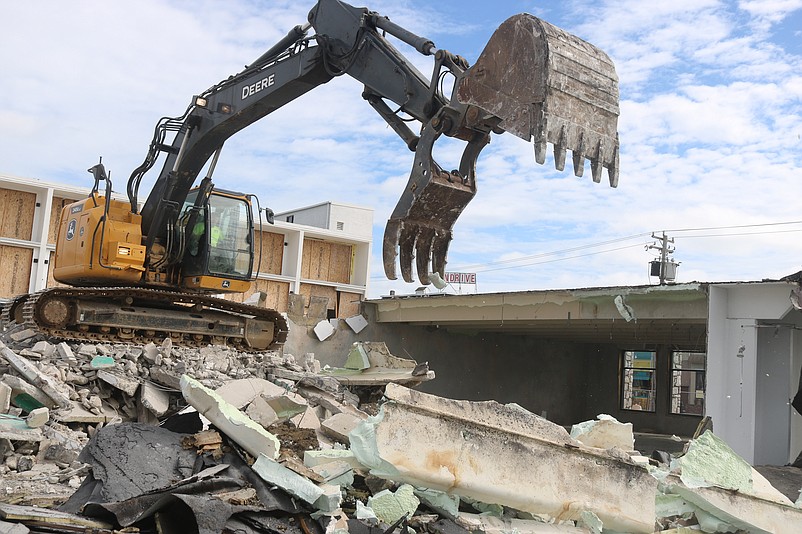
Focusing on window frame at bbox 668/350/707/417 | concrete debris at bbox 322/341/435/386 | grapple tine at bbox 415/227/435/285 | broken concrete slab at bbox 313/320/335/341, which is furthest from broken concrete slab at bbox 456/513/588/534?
window frame at bbox 668/350/707/417

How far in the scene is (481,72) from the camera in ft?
18.9

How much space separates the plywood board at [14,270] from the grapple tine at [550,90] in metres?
19.7

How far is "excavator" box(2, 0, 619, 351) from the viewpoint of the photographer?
550 centimetres

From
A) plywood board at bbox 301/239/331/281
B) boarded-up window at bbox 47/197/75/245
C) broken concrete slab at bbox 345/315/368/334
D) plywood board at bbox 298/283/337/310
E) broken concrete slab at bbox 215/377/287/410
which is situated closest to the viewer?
broken concrete slab at bbox 215/377/287/410

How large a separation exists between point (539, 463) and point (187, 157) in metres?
7.60

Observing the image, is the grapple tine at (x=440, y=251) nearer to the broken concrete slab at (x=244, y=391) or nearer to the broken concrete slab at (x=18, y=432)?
the broken concrete slab at (x=244, y=391)

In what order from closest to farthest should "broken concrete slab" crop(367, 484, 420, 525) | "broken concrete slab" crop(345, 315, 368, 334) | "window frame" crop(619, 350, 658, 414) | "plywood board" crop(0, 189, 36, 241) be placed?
1. "broken concrete slab" crop(367, 484, 420, 525)
2. "broken concrete slab" crop(345, 315, 368, 334)
3. "plywood board" crop(0, 189, 36, 241)
4. "window frame" crop(619, 350, 658, 414)

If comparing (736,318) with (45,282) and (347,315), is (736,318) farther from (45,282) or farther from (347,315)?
(45,282)

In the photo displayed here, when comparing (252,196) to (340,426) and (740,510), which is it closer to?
(340,426)

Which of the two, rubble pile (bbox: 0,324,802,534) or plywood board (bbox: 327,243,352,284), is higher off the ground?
plywood board (bbox: 327,243,352,284)

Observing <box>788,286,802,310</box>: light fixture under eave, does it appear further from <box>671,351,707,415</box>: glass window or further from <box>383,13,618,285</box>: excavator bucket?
<box>671,351,707,415</box>: glass window

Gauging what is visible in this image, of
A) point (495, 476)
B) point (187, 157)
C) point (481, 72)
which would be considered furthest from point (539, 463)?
point (187, 157)

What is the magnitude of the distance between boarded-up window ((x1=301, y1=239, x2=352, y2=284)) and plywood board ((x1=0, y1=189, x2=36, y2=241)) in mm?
8935

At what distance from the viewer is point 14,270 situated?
71.1 ft
